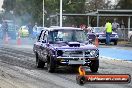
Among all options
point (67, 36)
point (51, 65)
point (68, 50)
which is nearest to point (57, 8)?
point (67, 36)

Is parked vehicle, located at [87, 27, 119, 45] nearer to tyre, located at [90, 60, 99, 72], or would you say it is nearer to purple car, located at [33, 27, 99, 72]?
purple car, located at [33, 27, 99, 72]

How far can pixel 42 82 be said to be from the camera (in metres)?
13.3

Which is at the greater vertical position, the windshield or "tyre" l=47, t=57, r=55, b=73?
the windshield

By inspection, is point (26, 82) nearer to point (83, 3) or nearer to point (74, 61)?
point (74, 61)

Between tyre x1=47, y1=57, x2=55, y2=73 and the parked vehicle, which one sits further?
the parked vehicle

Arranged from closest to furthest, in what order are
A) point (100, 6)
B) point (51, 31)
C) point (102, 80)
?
point (102, 80)
point (51, 31)
point (100, 6)

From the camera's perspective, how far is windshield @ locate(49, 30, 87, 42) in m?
16.9

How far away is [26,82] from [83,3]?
72.0 m

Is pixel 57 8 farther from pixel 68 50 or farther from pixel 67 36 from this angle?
pixel 68 50

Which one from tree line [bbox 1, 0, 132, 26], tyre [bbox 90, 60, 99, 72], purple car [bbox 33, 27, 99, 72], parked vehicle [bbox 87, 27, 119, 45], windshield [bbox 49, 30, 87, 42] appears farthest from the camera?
tree line [bbox 1, 0, 132, 26]

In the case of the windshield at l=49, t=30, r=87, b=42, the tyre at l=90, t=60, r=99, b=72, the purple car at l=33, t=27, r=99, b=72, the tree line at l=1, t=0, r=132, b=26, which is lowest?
the tyre at l=90, t=60, r=99, b=72

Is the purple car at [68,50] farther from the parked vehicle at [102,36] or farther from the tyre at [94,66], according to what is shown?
the parked vehicle at [102,36]

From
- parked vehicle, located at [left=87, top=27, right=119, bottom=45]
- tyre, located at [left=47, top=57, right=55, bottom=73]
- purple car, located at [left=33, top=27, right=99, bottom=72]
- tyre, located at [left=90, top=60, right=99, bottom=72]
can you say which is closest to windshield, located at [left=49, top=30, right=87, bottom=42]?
purple car, located at [left=33, top=27, right=99, bottom=72]

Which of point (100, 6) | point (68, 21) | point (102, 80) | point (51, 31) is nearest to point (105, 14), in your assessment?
point (68, 21)
